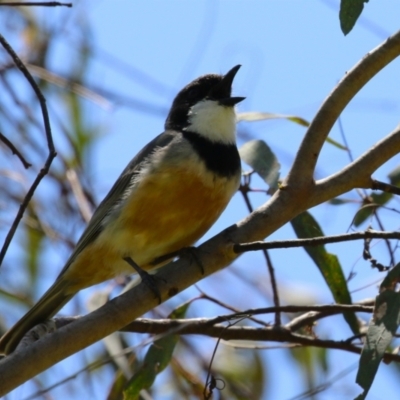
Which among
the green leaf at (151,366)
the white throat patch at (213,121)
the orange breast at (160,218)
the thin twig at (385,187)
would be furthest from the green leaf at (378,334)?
the white throat patch at (213,121)

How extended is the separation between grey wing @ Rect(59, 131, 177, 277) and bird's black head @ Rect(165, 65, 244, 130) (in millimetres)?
268

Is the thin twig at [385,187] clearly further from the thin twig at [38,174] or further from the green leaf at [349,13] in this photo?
the thin twig at [38,174]

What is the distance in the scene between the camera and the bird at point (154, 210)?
10.1ft

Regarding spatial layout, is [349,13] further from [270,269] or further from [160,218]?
[160,218]

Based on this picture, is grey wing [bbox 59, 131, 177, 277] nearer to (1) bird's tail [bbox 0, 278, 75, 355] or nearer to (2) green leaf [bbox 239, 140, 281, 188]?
(1) bird's tail [bbox 0, 278, 75, 355]

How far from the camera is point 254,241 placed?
2.24 m

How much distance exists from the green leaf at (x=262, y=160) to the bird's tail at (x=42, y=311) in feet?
3.11

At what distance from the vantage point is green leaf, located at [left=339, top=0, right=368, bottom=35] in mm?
2127

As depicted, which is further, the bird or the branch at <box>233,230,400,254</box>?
the bird

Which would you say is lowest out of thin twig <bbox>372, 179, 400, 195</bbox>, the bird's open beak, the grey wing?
thin twig <bbox>372, 179, 400, 195</bbox>

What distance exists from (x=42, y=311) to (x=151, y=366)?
0.59 meters

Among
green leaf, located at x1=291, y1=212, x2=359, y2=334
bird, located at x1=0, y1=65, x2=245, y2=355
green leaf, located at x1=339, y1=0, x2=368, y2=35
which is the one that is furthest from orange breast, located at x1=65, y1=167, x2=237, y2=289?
green leaf, located at x1=339, y1=0, x2=368, y2=35

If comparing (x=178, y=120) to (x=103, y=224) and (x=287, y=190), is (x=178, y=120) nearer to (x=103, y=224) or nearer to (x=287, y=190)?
(x=103, y=224)

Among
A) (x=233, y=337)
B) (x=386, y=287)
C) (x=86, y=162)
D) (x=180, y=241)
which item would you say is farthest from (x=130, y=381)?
(x=86, y=162)
